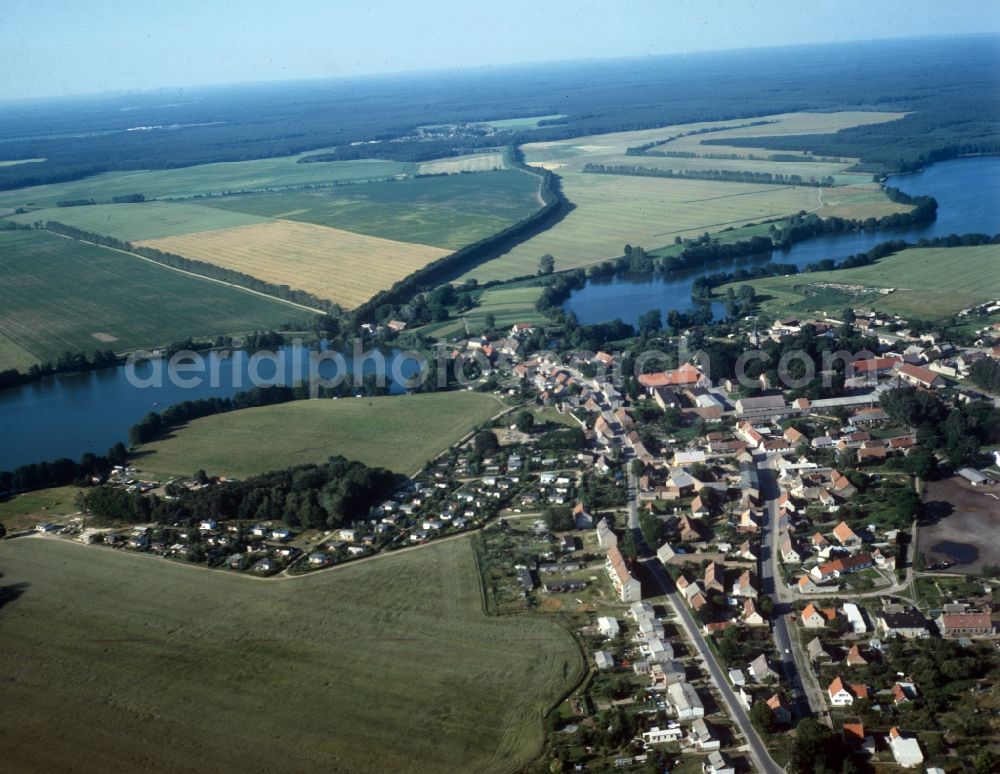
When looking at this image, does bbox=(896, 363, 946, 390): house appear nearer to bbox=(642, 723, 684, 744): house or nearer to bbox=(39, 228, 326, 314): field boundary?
bbox=(642, 723, 684, 744): house

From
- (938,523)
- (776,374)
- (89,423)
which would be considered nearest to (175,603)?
(89,423)

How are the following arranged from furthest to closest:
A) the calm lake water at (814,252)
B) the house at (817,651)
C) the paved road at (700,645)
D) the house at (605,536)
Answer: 1. the calm lake water at (814,252)
2. the house at (605,536)
3. the house at (817,651)
4. the paved road at (700,645)

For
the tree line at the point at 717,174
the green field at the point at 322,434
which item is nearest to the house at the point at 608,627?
the green field at the point at 322,434

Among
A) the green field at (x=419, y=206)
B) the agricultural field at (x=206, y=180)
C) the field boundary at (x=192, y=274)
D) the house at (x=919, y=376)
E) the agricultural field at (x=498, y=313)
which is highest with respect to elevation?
the agricultural field at (x=206, y=180)

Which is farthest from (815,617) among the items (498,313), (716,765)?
(498,313)

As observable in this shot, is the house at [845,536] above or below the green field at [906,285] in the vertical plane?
below

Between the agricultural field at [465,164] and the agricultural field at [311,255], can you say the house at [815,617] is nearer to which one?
the agricultural field at [311,255]

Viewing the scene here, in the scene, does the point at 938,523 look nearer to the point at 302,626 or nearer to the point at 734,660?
the point at 734,660
